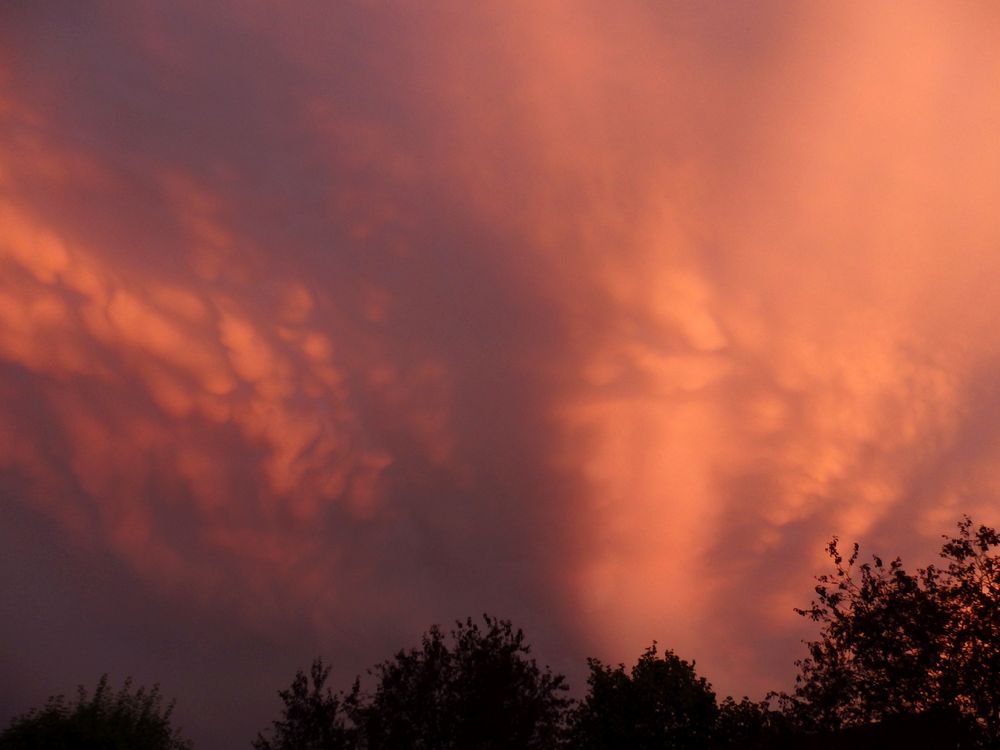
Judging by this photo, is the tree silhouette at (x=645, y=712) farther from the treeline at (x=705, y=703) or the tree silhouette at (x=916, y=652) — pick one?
the tree silhouette at (x=916, y=652)

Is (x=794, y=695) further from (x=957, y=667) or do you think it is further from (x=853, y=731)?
(x=957, y=667)

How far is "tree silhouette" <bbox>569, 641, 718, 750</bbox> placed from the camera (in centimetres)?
6488

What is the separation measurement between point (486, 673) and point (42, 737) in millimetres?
28332

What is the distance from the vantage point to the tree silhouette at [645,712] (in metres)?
64.9

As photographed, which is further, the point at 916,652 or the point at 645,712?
the point at 645,712

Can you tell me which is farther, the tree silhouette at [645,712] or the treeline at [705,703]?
the tree silhouette at [645,712]

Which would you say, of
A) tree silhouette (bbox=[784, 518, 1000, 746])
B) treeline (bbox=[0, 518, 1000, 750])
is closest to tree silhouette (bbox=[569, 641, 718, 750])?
treeline (bbox=[0, 518, 1000, 750])

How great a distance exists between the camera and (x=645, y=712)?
66438mm

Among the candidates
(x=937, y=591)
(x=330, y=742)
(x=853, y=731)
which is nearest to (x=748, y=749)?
(x=853, y=731)

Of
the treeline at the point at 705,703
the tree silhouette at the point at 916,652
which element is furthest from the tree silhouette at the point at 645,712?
the tree silhouette at the point at 916,652

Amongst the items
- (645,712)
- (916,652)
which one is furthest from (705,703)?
(916,652)

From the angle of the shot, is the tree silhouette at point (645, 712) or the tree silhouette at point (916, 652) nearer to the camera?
the tree silhouette at point (916, 652)

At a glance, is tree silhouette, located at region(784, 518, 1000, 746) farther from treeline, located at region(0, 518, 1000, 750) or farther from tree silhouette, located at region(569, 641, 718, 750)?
tree silhouette, located at region(569, 641, 718, 750)

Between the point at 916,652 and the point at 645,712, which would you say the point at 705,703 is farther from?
the point at 916,652
